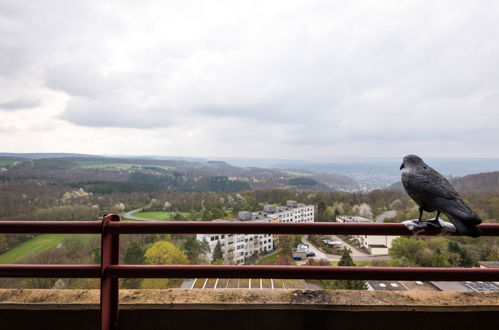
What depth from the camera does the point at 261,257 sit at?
6.82 m

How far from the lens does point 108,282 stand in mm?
1740

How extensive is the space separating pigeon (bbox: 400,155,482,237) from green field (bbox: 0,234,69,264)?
675 cm

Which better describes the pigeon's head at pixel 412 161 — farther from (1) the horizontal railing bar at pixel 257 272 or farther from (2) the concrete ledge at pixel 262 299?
(2) the concrete ledge at pixel 262 299

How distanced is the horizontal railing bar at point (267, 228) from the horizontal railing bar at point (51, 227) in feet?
0.41

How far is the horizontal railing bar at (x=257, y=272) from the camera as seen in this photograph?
1.66 m

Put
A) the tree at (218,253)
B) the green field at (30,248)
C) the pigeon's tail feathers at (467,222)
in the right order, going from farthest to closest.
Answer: the tree at (218,253) → the green field at (30,248) → the pigeon's tail feathers at (467,222)

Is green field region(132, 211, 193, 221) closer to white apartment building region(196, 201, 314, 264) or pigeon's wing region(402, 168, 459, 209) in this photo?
white apartment building region(196, 201, 314, 264)

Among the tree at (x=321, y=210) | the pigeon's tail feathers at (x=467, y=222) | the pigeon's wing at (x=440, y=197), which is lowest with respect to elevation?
the tree at (x=321, y=210)

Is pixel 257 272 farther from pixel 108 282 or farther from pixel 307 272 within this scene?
pixel 108 282

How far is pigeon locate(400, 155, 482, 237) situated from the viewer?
148cm
